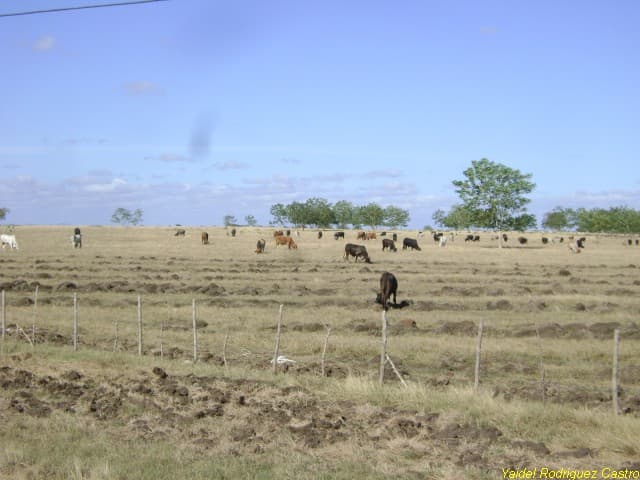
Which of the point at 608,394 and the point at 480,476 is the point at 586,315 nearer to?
the point at 608,394

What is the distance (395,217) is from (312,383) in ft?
460

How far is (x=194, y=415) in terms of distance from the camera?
11.9 meters

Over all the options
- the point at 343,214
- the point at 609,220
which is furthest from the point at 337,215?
the point at 609,220

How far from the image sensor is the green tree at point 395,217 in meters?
153

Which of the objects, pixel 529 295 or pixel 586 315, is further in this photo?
pixel 529 295

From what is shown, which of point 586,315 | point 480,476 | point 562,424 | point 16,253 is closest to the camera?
point 480,476

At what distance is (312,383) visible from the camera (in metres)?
14.2

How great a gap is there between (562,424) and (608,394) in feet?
10.9

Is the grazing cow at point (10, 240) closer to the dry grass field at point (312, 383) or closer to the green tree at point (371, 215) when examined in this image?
the dry grass field at point (312, 383)

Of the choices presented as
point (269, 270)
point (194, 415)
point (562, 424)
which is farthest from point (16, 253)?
point (562, 424)

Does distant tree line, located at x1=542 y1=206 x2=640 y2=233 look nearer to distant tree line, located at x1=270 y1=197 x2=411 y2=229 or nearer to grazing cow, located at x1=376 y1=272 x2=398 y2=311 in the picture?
distant tree line, located at x1=270 y1=197 x2=411 y2=229

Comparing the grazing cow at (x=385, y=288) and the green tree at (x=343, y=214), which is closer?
the grazing cow at (x=385, y=288)

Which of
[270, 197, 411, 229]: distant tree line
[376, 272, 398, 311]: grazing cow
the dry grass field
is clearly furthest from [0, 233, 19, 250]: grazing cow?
[270, 197, 411, 229]: distant tree line

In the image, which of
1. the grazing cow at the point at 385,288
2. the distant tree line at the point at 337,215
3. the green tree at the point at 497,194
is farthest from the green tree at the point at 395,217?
the grazing cow at the point at 385,288
